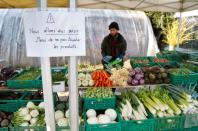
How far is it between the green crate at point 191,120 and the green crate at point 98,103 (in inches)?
43.1

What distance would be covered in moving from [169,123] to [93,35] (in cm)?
645

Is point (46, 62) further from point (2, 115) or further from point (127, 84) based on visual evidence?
point (127, 84)

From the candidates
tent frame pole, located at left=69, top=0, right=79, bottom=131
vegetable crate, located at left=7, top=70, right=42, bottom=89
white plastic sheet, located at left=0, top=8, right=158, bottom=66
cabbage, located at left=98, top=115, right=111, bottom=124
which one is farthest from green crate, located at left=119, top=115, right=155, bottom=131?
white plastic sheet, located at left=0, top=8, right=158, bottom=66

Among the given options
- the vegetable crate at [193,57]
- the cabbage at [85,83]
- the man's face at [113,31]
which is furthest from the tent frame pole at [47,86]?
the vegetable crate at [193,57]

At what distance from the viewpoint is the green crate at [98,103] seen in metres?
3.43

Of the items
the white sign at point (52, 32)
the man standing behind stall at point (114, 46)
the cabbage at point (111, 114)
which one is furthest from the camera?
the man standing behind stall at point (114, 46)

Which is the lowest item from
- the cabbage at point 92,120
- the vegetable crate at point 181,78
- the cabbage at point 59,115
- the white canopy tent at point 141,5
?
the cabbage at point 92,120

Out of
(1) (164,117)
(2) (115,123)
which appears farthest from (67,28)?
(1) (164,117)

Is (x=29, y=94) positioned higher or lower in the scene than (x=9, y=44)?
lower

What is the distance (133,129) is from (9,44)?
6.94 metres

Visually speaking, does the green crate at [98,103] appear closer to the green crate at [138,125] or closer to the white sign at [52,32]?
the green crate at [138,125]

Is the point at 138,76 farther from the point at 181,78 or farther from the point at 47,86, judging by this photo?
the point at 47,86

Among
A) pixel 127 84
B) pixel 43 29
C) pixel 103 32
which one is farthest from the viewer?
pixel 103 32

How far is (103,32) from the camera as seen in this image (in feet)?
31.0
